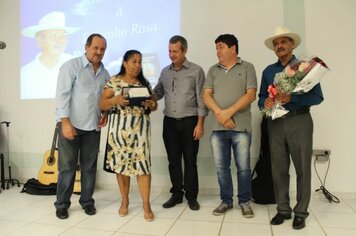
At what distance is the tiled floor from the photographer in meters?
2.09

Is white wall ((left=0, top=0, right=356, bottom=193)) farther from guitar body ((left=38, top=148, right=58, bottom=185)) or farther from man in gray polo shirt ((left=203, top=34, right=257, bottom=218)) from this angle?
man in gray polo shirt ((left=203, top=34, right=257, bottom=218))

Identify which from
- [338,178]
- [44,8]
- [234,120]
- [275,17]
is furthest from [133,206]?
[44,8]

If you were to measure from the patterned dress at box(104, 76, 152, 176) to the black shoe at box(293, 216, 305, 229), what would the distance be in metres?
1.18

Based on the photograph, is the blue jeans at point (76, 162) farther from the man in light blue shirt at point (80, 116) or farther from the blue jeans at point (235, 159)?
the blue jeans at point (235, 159)

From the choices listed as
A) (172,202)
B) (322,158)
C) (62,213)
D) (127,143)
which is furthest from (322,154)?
(62,213)

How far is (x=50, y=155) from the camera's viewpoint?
138 inches

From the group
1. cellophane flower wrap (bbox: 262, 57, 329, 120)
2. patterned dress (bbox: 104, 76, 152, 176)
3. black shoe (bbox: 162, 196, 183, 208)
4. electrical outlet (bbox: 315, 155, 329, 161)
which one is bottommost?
black shoe (bbox: 162, 196, 183, 208)

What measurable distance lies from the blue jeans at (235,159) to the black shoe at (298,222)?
1.38ft

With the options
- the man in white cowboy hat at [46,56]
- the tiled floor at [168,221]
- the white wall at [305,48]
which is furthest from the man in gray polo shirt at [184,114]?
the man in white cowboy hat at [46,56]

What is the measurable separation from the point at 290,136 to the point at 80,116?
171 centimetres

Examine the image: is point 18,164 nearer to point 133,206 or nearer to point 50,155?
point 50,155

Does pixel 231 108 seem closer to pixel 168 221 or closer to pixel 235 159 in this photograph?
pixel 235 159

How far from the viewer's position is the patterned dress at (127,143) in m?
2.31

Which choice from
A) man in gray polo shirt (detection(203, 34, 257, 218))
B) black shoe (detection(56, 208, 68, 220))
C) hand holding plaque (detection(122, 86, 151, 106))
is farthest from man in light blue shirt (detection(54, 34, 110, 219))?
man in gray polo shirt (detection(203, 34, 257, 218))
